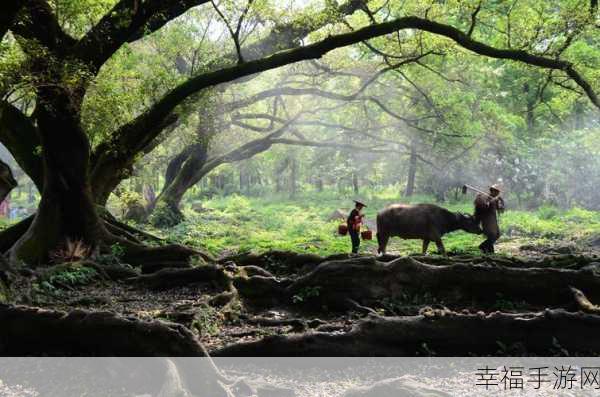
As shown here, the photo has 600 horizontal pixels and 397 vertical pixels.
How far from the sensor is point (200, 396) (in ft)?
17.9

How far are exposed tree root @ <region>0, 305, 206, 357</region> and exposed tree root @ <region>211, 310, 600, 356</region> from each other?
1807mm

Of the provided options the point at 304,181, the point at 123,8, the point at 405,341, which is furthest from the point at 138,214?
the point at 304,181

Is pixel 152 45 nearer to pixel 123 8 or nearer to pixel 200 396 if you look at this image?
pixel 123 8

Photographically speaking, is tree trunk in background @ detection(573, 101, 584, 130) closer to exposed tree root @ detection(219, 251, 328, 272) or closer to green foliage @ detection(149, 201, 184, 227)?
green foliage @ detection(149, 201, 184, 227)

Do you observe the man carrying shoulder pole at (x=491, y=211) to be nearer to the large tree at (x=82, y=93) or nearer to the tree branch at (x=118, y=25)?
the large tree at (x=82, y=93)

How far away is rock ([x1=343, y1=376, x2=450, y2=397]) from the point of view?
17.7 feet

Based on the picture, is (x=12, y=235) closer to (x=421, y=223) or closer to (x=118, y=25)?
(x=118, y=25)

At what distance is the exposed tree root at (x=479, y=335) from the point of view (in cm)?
665

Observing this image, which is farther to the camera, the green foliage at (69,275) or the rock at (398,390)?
the green foliage at (69,275)

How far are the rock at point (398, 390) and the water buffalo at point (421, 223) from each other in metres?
10.2

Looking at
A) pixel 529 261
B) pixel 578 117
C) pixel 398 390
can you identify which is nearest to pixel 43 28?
pixel 398 390

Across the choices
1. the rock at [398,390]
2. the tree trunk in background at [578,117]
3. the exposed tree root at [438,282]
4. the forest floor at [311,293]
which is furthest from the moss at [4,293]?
the tree trunk in background at [578,117]

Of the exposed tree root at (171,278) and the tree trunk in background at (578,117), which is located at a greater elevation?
the tree trunk in background at (578,117)

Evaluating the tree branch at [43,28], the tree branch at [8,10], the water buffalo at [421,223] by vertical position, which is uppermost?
the tree branch at [43,28]
